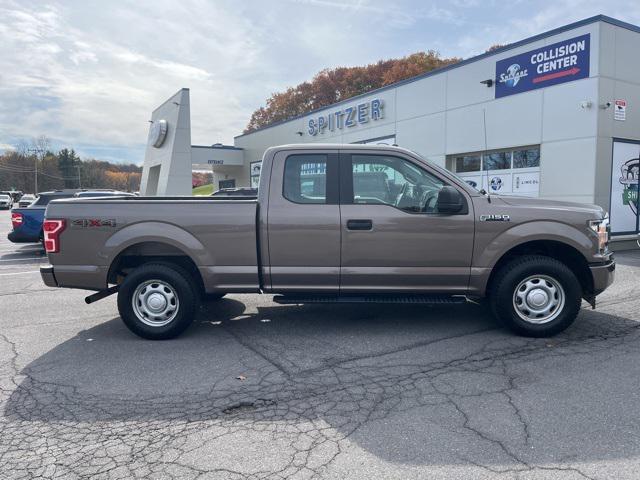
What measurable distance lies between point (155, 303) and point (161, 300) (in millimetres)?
70

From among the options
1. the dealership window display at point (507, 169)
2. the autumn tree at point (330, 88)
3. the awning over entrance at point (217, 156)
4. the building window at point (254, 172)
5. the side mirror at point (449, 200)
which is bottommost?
the side mirror at point (449, 200)

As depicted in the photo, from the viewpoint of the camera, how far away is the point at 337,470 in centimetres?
272

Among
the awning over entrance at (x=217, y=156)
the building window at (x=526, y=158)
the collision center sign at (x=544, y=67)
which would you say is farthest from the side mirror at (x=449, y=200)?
the awning over entrance at (x=217, y=156)

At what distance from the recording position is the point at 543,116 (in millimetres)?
13539

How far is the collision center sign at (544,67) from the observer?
492 inches

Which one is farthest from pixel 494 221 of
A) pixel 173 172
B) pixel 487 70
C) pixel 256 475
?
pixel 173 172

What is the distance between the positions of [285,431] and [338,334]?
2.13 meters

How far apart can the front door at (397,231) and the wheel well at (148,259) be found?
5.65 feet

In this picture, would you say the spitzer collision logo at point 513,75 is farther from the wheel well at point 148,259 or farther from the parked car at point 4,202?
the parked car at point 4,202

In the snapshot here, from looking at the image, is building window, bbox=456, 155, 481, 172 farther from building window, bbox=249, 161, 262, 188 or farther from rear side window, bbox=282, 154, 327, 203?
building window, bbox=249, 161, 262, 188

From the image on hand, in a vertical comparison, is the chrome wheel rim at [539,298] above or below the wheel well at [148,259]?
below

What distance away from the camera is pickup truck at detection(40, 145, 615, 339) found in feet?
16.1

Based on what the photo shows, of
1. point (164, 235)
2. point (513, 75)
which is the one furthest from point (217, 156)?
point (164, 235)

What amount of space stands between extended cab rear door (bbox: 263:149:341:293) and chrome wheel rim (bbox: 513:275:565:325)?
1.92 m
